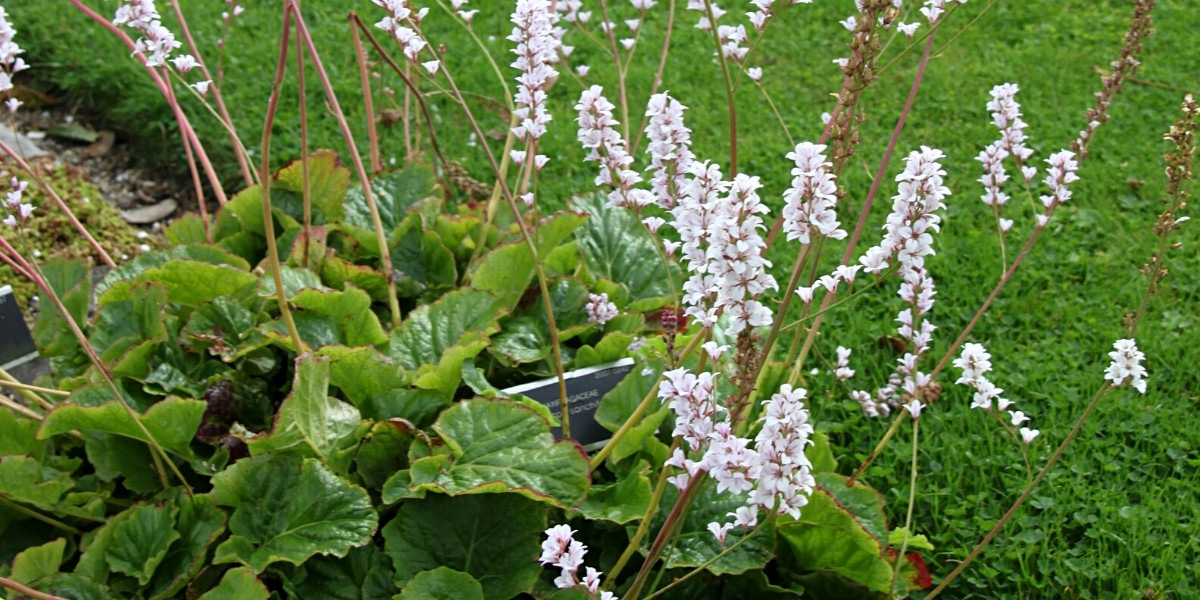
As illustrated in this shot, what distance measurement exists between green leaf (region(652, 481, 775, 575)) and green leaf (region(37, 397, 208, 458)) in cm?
87

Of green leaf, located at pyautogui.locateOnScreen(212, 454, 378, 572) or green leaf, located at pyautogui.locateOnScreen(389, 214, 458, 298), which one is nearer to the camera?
green leaf, located at pyautogui.locateOnScreen(212, 454, 378, 572)

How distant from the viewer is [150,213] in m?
3.95

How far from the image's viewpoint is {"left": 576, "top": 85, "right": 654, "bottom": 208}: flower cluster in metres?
1.73

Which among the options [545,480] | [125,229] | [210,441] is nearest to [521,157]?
[545,480]

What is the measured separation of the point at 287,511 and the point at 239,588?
0.57 feet

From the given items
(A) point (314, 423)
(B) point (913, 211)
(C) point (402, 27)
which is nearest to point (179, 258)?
(A) point (314, 423)

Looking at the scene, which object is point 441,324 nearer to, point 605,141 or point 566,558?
point 605,141

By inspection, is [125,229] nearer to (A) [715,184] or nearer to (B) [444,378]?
(B) [444,378]

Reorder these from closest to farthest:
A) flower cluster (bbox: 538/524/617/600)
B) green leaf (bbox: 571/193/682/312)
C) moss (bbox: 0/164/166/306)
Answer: flower cluster (bbox: 538/524/617/600) → green leaf (bbox: 571/193/682/312) → moss (bbox: 0/164/166/306)

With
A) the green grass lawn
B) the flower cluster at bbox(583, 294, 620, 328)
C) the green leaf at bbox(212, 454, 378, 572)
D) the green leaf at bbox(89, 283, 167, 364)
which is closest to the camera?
the green leaf at bbox(212, 454, 378, 572)

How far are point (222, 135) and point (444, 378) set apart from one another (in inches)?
95.6

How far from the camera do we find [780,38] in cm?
475

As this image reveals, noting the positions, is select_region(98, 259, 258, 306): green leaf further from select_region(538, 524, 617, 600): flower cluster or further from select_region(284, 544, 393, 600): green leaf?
select_region(538, 524, 617, 600): flower cluster

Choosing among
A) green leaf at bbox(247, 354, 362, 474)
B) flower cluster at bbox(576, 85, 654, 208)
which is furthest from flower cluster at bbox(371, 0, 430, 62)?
green leaf at bbox(247, 354, 362, 474)
